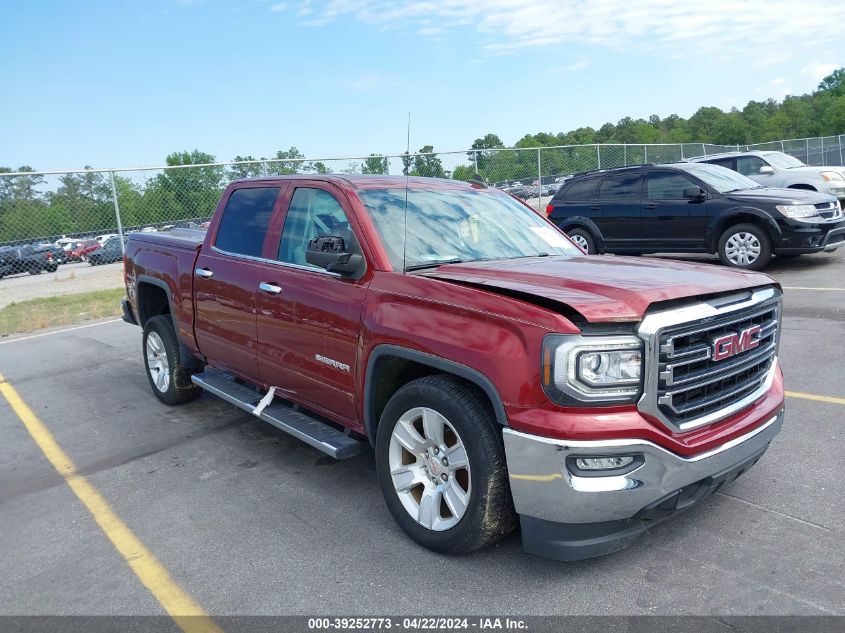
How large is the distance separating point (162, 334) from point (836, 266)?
1036 centimetres

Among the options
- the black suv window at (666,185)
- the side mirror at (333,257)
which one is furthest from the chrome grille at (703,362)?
the black suv window at (666,185)

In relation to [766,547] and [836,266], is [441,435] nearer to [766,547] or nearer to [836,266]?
[766,547]

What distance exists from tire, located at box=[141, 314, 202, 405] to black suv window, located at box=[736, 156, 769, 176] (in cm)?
1371

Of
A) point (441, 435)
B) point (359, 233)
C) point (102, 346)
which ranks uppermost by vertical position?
point (359, 233)

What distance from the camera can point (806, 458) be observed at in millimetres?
4055

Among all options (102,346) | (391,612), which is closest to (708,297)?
(391,612)

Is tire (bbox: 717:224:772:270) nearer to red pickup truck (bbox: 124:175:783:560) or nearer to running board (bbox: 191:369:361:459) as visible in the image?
red pickup truck (bbox: 124:175:783:560)

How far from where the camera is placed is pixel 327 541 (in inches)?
136

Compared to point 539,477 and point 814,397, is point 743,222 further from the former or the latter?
point 539,477

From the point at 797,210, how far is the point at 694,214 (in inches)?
57.5

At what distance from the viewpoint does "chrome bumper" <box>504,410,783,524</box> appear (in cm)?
268

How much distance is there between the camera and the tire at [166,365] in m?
5.75

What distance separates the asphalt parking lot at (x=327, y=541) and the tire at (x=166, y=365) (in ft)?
1.55

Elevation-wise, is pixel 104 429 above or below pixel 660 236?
below
